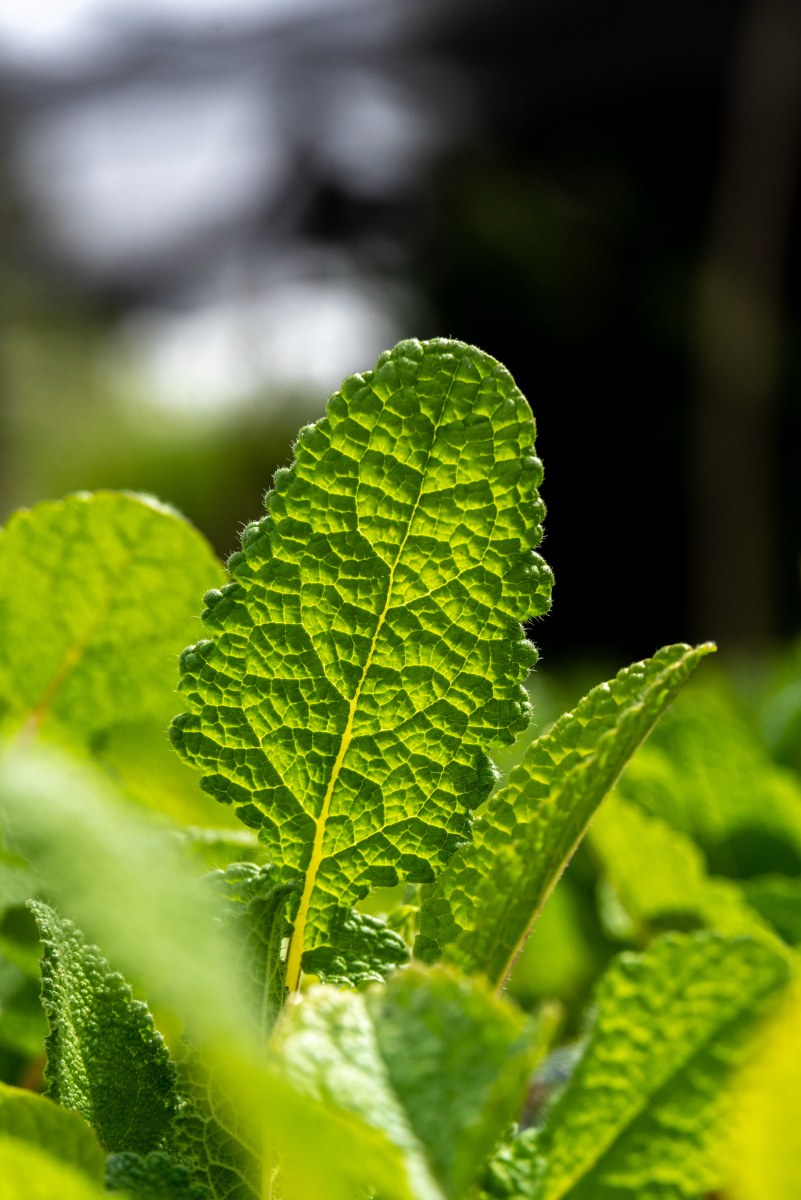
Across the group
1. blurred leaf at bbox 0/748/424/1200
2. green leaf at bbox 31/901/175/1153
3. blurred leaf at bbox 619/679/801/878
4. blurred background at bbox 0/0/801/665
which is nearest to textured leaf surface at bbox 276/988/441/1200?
blurred leaf at bbox 0/748/424/1200

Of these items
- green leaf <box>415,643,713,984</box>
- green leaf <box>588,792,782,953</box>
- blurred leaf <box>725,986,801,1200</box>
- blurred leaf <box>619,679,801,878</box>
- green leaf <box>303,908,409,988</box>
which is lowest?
blurred leaf <box>725,986,801,1200</box>

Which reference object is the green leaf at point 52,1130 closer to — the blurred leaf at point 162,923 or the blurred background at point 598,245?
the blurred leaf at point 162,923

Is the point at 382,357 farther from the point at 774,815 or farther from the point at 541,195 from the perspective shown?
the point at 541,195

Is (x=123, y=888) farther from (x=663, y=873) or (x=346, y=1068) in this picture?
(x=663, y=873)

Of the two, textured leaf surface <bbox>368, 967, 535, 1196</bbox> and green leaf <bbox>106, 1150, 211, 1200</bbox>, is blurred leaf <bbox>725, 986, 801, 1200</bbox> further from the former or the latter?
green leaf <bbox>106, 1150, 211, 1200</bbox>

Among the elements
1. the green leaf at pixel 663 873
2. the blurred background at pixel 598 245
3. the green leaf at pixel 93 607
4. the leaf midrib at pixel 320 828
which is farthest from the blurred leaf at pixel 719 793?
the blurred background at pixel 598 245

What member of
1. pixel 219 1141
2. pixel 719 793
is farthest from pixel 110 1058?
pixel 719 793

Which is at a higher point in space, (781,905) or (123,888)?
(781,905)
